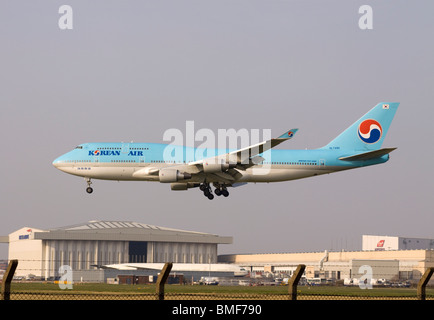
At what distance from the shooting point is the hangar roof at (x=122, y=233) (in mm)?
120750

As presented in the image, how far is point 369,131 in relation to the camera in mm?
70438

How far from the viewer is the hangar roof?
396ft

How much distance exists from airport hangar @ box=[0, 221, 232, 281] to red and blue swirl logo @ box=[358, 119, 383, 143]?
59.0 meters

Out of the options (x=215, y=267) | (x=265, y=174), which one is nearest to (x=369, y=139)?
(x=265, y=174)

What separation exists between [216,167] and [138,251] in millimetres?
69457

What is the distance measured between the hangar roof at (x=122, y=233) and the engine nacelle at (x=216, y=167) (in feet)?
217

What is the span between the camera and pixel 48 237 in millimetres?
119250

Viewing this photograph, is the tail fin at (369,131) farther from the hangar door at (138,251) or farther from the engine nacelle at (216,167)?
the hangar door at (138,251)

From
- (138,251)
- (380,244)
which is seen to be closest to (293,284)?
(138,251)

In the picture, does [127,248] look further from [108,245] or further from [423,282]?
[423,282]

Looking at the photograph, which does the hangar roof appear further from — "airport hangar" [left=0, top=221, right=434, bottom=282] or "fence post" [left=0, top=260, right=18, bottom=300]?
"fence post" [left=0, top=260, right=18, bottom=300]
